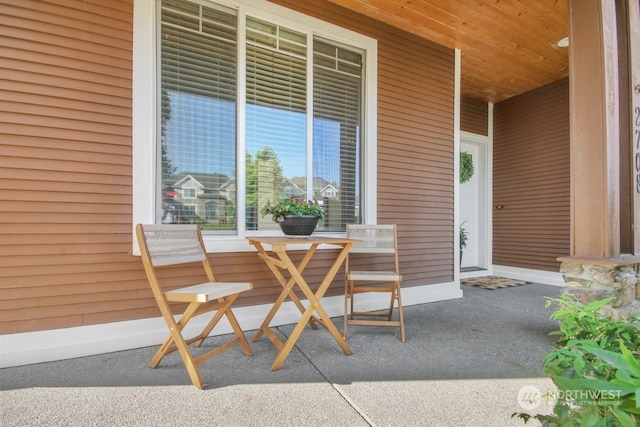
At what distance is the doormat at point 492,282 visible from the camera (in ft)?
14.7

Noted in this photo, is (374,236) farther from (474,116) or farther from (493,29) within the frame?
(474,116)

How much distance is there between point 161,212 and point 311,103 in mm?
1682

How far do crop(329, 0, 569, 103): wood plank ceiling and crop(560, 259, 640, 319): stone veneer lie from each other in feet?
8.02

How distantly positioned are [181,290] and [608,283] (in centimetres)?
270

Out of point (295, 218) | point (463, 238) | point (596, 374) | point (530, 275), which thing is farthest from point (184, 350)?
point (530, 275)

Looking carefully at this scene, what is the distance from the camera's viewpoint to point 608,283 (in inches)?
80.5

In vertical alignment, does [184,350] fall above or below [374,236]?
below

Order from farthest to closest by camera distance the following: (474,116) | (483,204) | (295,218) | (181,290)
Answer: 1. (483,204)
2. (474,116)
3. (295,218)
4. (181,290)

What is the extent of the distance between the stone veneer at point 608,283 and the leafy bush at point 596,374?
4.14 ft

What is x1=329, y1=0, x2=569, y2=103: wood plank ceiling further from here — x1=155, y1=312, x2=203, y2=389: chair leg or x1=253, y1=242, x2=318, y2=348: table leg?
x1=155, y1=312, x2=203, y2=389: chair leg

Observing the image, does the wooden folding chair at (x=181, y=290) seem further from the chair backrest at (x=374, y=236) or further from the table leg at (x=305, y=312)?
the chair backrest at (x=374, y=236)

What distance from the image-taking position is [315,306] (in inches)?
80.8

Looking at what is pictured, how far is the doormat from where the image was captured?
177 inches
